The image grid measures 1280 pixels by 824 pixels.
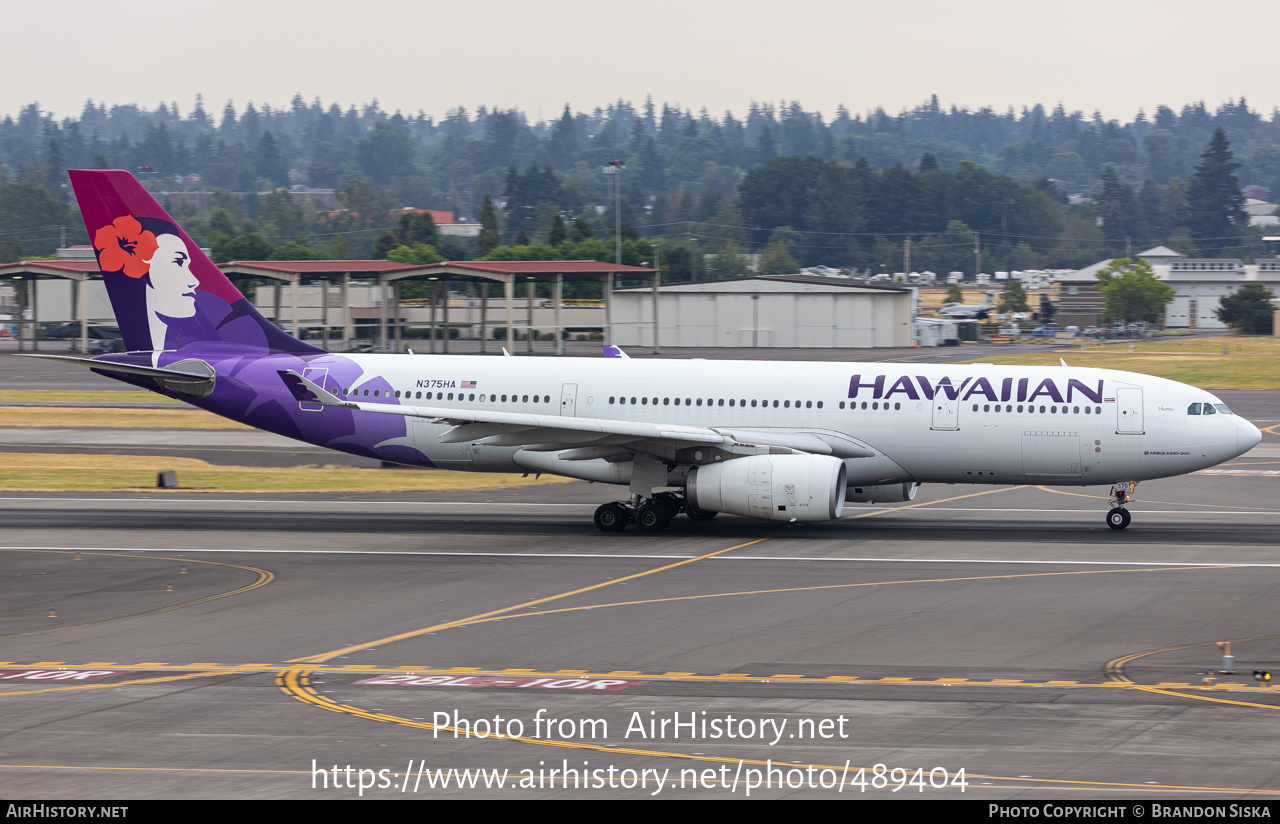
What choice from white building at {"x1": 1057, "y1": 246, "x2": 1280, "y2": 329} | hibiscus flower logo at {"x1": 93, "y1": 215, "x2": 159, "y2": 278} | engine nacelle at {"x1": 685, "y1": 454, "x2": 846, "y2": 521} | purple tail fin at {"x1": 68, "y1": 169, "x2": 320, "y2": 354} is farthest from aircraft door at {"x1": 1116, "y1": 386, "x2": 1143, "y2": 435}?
white building at {"x1": 1057, "y1": 246, "x2": 1280, "y2": 329}

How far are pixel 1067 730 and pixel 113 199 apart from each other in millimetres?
29742

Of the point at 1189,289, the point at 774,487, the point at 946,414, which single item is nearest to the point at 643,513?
the point at 774,487

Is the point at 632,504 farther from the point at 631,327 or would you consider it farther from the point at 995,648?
the point at 631,327

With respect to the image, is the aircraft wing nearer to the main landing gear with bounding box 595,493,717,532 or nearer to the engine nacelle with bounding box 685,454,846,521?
the engine nacelle with bounding box 685,454,846,521

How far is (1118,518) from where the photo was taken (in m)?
34.0

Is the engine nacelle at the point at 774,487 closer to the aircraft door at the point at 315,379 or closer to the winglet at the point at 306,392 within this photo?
the winglet at the point at 306,392

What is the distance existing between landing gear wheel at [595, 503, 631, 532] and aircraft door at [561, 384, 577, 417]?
2.92m

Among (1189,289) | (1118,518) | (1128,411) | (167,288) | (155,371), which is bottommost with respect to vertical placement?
(1118,518)

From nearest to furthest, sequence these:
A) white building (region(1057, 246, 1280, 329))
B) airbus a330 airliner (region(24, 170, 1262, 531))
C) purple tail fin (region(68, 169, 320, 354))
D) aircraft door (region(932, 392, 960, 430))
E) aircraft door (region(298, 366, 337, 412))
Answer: airbus a330 airliner (region(24, 170, 1262, 531)) < aircraft door (region(932, 392, 960, 430)) < aircraft door (region(298, 366, 337, 412)) < purple tail fin (region(68, 169, 320, 354)) < white building (region(1057, 246, 1280, 329))

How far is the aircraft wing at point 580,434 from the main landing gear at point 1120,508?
7.38 metres

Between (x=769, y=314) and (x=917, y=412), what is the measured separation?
83379 millimetres

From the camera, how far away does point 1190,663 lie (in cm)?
2006

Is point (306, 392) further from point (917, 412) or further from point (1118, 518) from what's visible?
point (1118, 518)

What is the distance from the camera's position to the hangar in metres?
114
